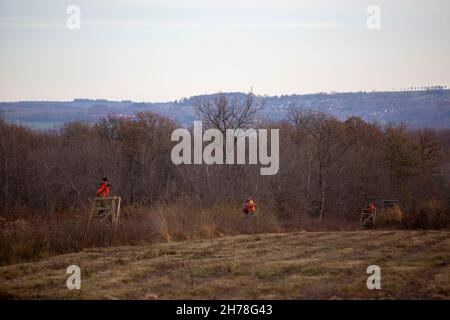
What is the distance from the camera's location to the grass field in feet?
35.3

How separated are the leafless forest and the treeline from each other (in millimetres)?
115

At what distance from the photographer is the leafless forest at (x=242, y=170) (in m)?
49.8

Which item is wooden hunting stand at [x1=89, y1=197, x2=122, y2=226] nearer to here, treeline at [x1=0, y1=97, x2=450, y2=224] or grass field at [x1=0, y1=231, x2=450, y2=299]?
grass field at [x1=0, y1=231, x2=450, y2=299]

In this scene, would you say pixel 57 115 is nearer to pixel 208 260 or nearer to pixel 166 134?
pixel 166 134

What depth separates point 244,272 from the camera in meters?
12.8

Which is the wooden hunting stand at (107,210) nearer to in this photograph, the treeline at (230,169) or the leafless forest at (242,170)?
the leafless forest at (242,170)

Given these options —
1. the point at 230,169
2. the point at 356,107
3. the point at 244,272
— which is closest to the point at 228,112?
the point at 230,169

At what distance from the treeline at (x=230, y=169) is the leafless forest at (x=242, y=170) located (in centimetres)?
11

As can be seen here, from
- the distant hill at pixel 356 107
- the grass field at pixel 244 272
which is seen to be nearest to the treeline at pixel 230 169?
the grass field at pixel 244 272

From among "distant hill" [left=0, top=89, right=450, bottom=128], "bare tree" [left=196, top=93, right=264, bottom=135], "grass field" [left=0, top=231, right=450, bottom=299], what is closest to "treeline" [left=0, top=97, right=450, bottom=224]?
"bare tree" [left=196, top=93, right=264, bottom=135]

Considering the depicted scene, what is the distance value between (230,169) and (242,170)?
4.25 feet
